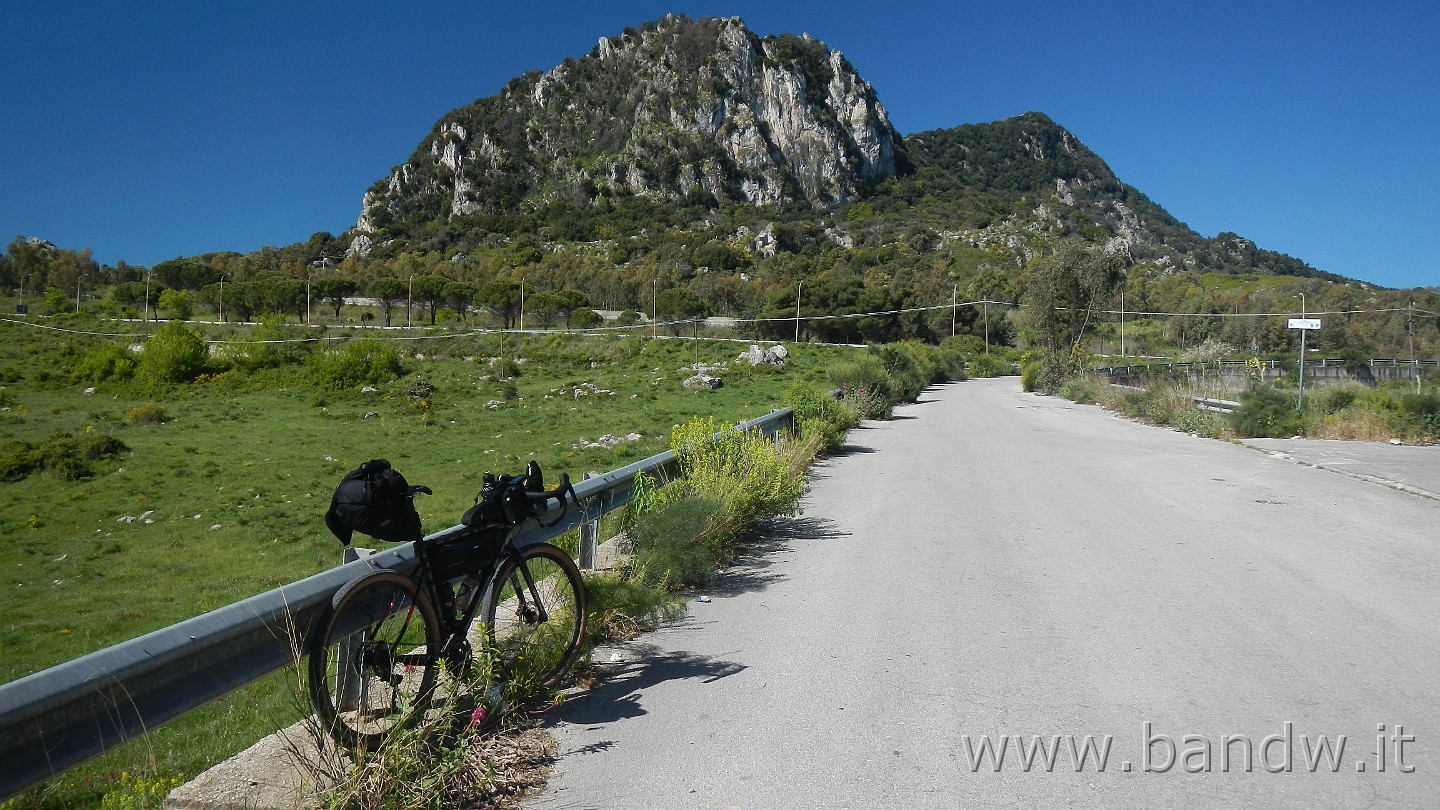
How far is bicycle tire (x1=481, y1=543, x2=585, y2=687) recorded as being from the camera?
427 cm

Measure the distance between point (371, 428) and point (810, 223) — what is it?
122314 millimetres

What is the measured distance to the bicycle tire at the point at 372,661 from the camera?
3.31m

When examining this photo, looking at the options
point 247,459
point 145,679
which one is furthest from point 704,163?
point 145,679

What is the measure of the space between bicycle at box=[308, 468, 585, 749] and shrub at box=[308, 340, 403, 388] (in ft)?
149

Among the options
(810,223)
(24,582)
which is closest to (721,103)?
(810,223)

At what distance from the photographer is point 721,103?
162500 mm

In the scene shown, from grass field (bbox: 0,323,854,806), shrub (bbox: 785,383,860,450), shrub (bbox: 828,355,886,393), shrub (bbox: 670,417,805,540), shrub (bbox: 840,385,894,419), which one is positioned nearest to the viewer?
shrub (bbox: 670,417,805,540)

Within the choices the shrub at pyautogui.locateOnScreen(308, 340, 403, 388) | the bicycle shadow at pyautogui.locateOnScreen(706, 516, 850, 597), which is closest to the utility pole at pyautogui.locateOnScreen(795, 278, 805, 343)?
the shrub at pyautogui.locateOnScreen(308, 340, 403, 388)

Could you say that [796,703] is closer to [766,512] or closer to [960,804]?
[960,804]

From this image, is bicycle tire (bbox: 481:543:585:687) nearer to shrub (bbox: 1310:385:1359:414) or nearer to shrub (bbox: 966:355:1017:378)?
shrub (bbox: 1310:385:1359:414)

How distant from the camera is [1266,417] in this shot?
18750mm

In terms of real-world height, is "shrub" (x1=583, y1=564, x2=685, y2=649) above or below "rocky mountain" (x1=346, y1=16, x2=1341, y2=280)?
below

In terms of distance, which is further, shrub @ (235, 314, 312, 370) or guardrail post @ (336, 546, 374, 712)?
shrub @ (235, 314, 312, 370)

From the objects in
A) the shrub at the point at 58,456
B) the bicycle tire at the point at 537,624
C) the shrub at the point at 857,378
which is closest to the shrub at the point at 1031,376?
the shrub at the point at 857,378
